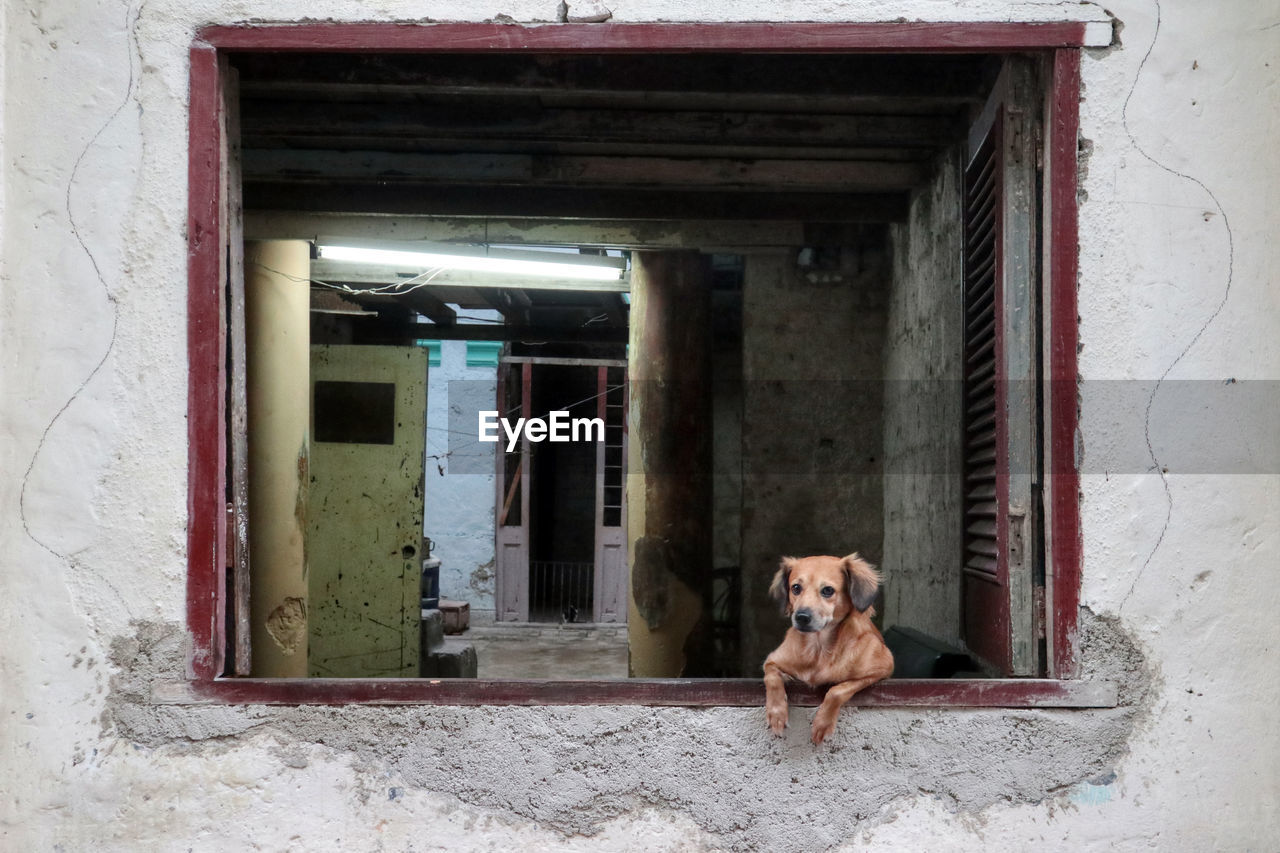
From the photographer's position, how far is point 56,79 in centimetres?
310

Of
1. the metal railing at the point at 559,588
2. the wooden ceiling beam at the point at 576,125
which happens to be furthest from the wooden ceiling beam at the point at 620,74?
the metal railing at the point at 559,588

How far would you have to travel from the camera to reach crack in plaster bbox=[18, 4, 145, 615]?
3045 millimetres

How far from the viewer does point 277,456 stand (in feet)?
19.1

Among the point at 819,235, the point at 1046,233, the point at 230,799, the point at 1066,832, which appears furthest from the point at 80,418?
the point at 819,235

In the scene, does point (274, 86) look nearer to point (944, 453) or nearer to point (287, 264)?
point (287, 264)

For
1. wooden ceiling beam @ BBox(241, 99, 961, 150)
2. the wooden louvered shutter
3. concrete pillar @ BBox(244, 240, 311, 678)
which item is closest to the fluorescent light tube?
concrete pillar @ BBox(244, 240, 311, 678)

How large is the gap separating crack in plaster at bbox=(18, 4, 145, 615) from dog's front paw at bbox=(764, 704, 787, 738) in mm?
1897

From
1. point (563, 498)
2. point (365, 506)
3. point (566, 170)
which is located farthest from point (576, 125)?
point (563, 498)

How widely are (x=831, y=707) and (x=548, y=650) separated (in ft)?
28.4

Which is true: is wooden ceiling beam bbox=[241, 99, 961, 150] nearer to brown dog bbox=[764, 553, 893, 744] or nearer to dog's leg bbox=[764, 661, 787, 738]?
brown dog bbox=[764, 553, 893, 744]

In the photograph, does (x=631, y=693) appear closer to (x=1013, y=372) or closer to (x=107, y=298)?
(x=1013, y=372)

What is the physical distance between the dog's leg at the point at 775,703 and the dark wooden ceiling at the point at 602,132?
88.2 inches

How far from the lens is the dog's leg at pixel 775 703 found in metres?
2.98

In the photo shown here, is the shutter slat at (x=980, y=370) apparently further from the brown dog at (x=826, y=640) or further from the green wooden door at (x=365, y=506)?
the green wooden door at (x=365, y=506)
